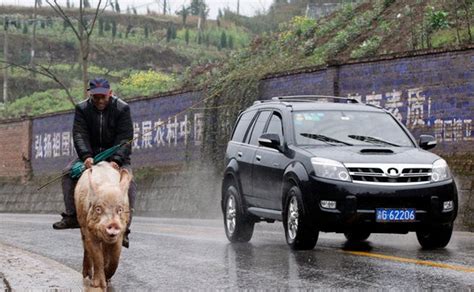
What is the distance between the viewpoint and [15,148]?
1734 inches

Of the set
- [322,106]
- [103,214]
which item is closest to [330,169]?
[322,106]

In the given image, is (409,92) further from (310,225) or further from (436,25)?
(310,225)

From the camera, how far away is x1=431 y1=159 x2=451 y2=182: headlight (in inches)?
497

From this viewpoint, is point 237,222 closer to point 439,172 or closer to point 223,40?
point 439,172

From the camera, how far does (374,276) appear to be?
9.98 meters

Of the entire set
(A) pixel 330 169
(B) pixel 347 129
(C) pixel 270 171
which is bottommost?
(C) pixel 270 171

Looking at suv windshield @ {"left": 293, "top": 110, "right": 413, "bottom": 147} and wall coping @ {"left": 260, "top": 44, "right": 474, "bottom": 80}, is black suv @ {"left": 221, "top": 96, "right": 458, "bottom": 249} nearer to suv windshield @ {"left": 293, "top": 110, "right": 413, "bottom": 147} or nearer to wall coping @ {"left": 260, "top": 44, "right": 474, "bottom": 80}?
suv windshield @ {"left": 293, "top": 110, "right": 413, "bottom": 147}

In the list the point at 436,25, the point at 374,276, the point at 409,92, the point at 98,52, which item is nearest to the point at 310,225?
the point at 374,276

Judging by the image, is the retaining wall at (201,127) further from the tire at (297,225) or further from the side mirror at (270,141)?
the tire at (297,225)

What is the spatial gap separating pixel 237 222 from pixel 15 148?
30641 millimetres

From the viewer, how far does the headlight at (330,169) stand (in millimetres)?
12414

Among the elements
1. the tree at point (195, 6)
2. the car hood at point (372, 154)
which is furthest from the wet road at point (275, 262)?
the tree at point (195, 6)

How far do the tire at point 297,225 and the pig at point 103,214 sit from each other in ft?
11.3

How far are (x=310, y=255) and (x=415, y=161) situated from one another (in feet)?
5.72
